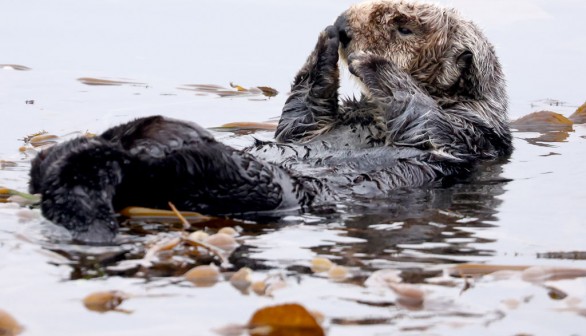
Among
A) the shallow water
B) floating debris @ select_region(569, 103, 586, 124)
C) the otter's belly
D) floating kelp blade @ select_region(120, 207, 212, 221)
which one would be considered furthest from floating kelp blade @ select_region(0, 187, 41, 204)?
floating debris @ select_region(569, 103, 586, 124)

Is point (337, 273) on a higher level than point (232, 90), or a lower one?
lower

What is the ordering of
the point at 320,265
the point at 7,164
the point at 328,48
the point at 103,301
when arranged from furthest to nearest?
the point at 328,48
the point at 7,164
the point at 320,265
the point at 103,301

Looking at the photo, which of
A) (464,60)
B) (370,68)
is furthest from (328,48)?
(464,60)

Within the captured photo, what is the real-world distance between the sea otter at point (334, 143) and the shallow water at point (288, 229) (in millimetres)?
141

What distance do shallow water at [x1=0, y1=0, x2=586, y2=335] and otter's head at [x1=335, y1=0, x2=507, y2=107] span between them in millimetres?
570

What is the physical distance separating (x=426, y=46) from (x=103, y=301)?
3.32 metres

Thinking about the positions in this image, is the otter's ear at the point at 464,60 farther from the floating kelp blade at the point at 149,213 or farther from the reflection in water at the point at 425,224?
the floating kelp blade at the point at 149,213

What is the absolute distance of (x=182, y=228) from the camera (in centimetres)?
386

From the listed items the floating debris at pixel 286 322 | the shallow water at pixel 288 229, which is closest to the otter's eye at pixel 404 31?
the shallow water at pixel 288 229

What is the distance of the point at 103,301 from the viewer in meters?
2.94

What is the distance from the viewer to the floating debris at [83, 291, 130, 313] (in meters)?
2.92

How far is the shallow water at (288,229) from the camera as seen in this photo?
2.95 m

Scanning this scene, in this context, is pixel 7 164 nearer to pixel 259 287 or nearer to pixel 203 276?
pixel 203 276

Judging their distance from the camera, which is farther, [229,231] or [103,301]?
[229,231]
